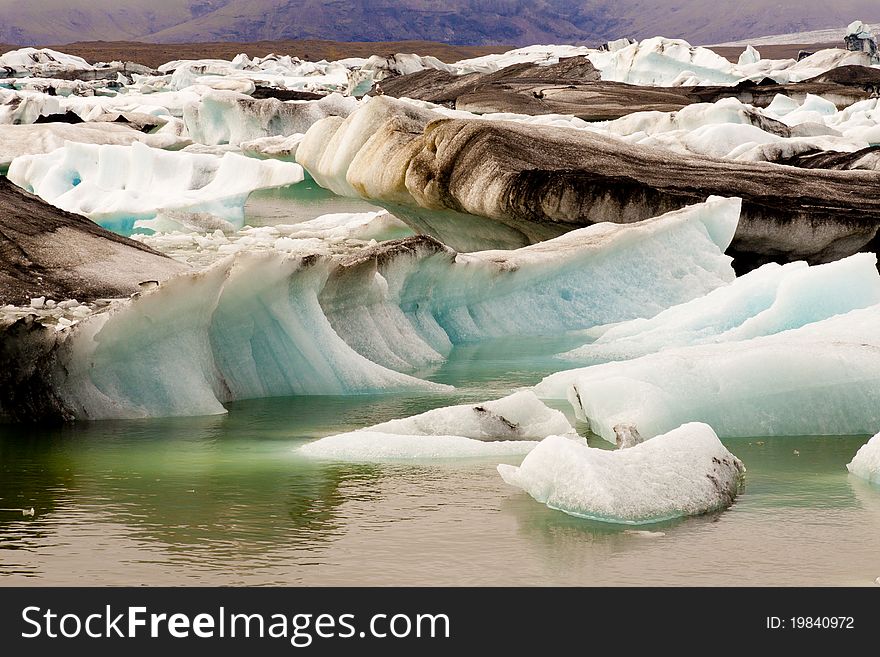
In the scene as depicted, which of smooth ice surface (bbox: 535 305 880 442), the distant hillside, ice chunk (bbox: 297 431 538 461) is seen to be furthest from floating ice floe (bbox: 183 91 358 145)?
the distant hillside

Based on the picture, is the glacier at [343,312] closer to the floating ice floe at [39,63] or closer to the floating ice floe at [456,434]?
the floating ice floe at [456,434]

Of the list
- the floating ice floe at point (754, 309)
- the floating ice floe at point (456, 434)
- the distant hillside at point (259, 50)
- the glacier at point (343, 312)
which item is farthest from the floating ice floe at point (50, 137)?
the distant hillside at point (259, 50)

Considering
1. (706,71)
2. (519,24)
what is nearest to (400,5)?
(519,24)

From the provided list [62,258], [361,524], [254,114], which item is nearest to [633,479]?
[361,524]

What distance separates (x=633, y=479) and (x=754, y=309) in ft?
14.7

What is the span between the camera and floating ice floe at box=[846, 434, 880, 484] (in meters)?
4.65

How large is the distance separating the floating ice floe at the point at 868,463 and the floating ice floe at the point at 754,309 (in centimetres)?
279

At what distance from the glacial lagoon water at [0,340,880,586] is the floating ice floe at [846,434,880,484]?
0.15 feet

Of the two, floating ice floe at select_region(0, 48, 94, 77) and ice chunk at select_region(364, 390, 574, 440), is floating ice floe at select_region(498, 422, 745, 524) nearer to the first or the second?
ice chunk at select_region(364, 390, 574, 440)

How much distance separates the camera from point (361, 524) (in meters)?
4.09

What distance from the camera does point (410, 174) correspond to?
1129cm

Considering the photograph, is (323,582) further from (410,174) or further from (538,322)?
(410,174)

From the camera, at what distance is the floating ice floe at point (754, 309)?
A: 7.68 m

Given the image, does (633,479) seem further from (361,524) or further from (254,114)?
(254,114)
